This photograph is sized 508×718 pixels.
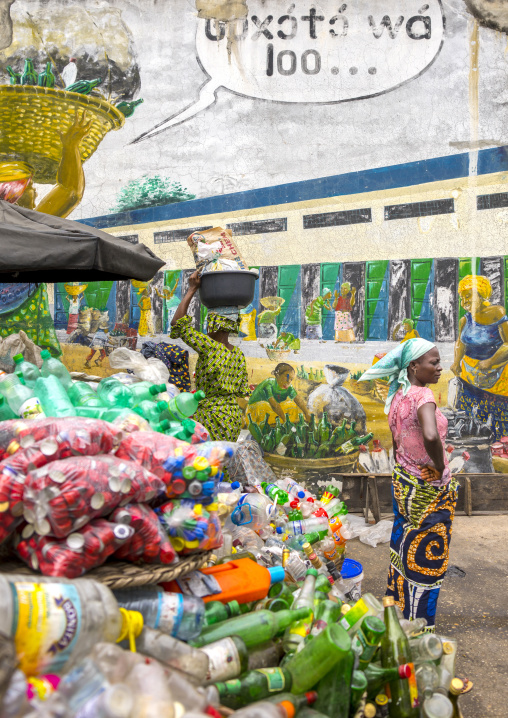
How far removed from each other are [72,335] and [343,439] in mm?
3636

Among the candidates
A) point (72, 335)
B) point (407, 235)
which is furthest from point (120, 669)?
point (72, 335)

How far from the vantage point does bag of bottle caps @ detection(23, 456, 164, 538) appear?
4.82ft

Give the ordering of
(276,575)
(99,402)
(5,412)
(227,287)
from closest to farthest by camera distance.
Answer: (276,575) → (5,412) → (99,402) → (227,287)

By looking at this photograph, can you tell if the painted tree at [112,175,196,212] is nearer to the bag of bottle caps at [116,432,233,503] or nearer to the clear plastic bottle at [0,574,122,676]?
the bag of bottle caps at [116,432,233,503]

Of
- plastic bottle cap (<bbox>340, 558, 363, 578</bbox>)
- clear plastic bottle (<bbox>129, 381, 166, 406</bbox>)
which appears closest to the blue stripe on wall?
clear plastic bottle (<bbox>129, 381, 166, 406</bbox>)

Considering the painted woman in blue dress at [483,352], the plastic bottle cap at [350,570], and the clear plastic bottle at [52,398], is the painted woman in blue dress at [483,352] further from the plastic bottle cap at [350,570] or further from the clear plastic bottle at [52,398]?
the clear plastic bottle at [52,398]

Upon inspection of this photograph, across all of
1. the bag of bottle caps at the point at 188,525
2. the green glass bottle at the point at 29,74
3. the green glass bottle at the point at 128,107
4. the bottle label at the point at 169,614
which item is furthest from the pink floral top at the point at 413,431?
the green glass bottle at the point at 29,74

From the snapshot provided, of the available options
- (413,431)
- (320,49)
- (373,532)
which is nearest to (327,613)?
(413,431)

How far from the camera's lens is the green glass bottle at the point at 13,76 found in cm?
641

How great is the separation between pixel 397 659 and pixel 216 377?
8.66 ft

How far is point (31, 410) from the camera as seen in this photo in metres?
2.12

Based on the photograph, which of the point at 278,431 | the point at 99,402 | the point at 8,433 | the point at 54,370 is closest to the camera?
the point at 8,433

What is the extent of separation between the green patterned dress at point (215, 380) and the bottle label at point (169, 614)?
7.99ft

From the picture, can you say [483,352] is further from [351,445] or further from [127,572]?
[127,572]
